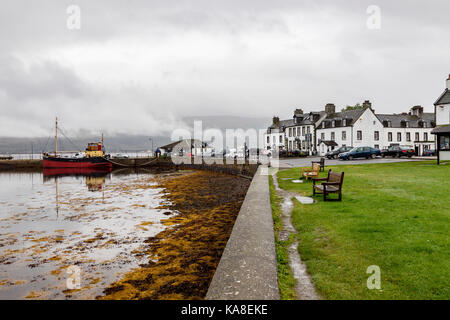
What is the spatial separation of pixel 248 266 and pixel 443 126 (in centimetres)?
3189

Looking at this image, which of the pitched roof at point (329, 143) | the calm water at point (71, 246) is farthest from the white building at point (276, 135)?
the calm water at point (71, 246)

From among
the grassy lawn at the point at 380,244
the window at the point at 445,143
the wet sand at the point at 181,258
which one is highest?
the window at the point at 445,143

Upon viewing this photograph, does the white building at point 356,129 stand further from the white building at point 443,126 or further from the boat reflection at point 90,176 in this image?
the boat reflection at point 90,176

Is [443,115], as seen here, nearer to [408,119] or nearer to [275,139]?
[408,119]

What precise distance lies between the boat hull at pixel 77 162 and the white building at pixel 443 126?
52.2 m

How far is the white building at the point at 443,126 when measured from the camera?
26.4 m

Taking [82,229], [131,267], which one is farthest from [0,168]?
[131,267]

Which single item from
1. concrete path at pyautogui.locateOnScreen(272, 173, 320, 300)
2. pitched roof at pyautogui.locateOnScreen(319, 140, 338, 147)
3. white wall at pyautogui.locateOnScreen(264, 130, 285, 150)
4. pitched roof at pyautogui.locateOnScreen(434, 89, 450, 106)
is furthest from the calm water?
white wall at pyautogui.locateOnScreen(264, 130, 285, 150)

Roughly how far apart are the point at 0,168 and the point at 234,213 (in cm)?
7420

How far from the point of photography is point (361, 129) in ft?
184

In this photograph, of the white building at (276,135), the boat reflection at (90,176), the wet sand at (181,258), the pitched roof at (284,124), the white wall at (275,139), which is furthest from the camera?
the white wall at (275,139)

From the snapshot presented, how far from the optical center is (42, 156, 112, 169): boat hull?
5653 centimetres

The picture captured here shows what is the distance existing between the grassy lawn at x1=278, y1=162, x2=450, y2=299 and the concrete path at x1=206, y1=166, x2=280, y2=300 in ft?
2.47

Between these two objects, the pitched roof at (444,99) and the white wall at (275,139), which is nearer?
the pitched roof at (444,99)
